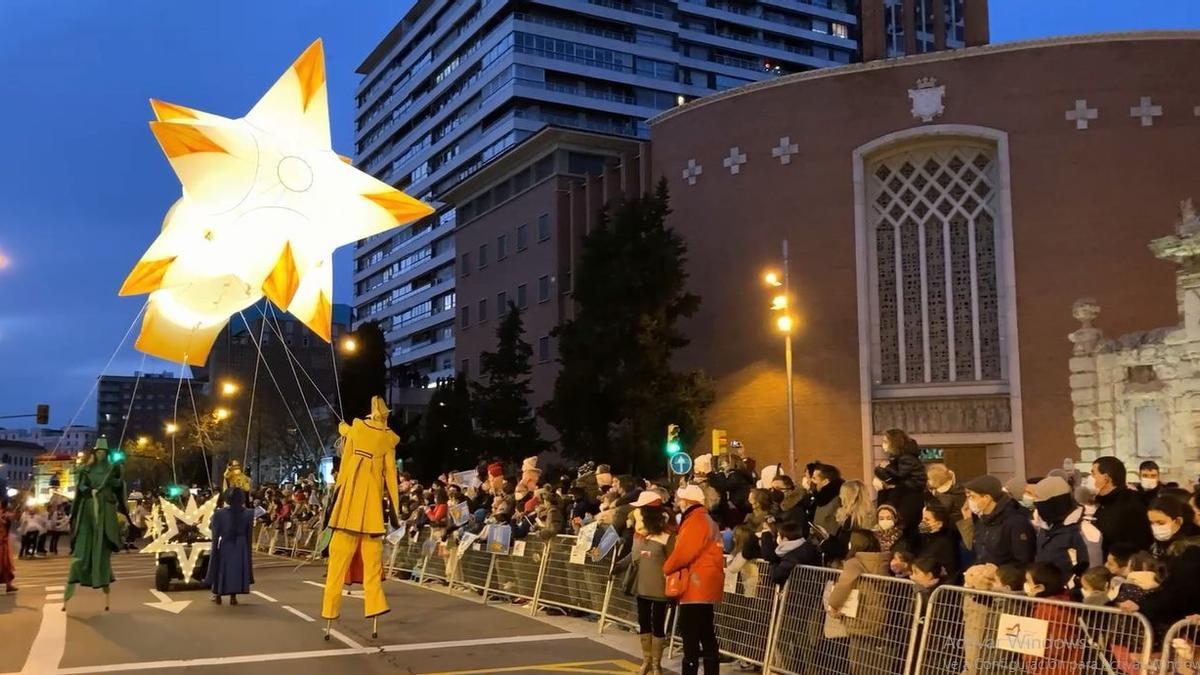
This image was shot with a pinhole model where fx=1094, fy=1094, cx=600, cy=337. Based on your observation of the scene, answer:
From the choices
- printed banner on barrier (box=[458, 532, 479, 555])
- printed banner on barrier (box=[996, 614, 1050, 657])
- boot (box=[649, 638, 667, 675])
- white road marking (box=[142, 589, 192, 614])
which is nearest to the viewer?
printed banner on barrier (box=[996, 614, 1050, 657])

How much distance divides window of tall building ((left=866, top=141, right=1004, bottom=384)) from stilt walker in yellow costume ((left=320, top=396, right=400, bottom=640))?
2251 centimetres

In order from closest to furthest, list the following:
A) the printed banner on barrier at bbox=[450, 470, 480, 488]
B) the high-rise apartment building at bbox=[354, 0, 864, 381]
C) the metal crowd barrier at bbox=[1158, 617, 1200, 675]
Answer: the metal crowd barrier at bbox=[1158, 617, 1200, 675]
the printed banner on barrier at bbox=[450, 470, 480, 488]
the high-rise apartment building at bbox=[354, 0, 864, 381]

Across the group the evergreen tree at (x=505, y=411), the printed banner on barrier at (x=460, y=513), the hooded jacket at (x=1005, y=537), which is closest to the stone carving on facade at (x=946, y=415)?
the evergreen tree at (x=505, y=411)

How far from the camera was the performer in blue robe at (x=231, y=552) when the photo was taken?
574 inches

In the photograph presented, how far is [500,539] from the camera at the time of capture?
49.0ft

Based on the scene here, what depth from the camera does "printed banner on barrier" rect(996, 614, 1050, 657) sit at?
6215mm

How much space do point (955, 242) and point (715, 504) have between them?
22.7m

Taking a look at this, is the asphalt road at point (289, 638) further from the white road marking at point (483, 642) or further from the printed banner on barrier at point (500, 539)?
the printed banner on barrier at point (500, 539)

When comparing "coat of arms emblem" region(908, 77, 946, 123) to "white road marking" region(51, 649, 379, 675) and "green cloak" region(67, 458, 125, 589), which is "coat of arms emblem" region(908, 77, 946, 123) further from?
"white road marking" region(51, 649, 379, 675)

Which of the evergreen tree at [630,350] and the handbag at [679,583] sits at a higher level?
the evergreen tree at [630,350]

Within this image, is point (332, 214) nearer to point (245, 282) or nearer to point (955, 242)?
point (245, 282)

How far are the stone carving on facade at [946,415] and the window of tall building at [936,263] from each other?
0.69 meters

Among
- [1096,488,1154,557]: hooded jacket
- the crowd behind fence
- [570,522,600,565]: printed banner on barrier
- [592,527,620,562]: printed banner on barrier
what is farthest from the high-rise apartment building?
[1096,488,1154,557]: hooded jacket

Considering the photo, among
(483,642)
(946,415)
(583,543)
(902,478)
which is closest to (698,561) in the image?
(902,478)
